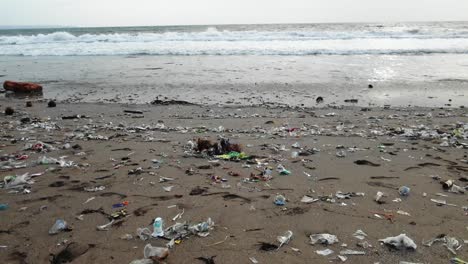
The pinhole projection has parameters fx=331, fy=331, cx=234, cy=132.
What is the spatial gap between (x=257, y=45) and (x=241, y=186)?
2228cm

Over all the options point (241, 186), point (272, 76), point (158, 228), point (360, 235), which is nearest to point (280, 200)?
point (241, 186)

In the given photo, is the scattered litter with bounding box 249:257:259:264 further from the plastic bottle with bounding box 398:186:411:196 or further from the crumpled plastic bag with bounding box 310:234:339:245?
the plastic bottle with bounding box 398:186:411:196

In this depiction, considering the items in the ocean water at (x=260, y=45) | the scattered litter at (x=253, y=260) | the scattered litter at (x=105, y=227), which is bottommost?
the scattered litter at (x=253, y=260)

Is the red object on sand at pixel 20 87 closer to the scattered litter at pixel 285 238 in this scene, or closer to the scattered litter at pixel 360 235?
the scattered litter at pixel 285 238

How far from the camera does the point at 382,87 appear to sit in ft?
35.3

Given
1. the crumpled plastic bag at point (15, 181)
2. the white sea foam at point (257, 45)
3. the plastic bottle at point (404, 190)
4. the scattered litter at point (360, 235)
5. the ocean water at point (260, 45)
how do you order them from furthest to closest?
the white sea foam at point (257, 45)
the ocean water at point (260, 45)
the crumpled plastic bag at point (15, 181)
the plastic bottle at point (404, 190)
the scattered litter at point (360, 235)

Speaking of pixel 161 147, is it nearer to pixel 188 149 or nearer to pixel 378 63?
pixel 188 149

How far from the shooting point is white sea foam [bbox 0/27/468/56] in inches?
846

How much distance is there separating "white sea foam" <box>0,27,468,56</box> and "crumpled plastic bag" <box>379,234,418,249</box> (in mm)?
18781

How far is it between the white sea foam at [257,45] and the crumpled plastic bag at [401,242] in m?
18.8

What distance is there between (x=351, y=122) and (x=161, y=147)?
4.04m

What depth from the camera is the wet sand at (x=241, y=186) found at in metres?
2.84

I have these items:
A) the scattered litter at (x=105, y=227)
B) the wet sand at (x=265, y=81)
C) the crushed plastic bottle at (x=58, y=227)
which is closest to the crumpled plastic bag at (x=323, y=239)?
the scattered litter at (x=105, y=227)

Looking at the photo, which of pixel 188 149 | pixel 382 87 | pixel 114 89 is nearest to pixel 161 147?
pixel 188 149
